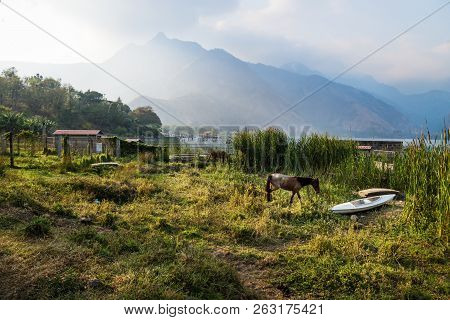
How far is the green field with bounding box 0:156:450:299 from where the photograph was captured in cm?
510

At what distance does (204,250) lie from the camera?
677 centimetres

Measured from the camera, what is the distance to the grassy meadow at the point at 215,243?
5.14 meters

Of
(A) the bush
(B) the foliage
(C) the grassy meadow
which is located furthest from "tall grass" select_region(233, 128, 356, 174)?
(B) the foliage

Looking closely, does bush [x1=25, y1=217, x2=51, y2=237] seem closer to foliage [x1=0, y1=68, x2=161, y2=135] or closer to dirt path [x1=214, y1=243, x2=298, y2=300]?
dirt path [x1=214, y1=243, x2=298, y2=300]

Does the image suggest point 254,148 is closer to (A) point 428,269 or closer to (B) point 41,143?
(A) point 428,269

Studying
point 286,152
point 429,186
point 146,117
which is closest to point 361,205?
point 429,186

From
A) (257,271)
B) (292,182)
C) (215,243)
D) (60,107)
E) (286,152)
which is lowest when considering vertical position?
(257,271)

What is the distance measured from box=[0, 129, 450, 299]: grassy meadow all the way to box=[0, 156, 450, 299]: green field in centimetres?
2

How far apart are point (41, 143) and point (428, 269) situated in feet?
109

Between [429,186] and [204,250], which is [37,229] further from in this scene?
[429,186]

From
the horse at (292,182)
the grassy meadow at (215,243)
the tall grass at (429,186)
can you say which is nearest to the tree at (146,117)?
the grassy meadow at (215,243)

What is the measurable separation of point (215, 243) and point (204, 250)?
0.63m

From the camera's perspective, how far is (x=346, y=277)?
5574 millimetres
